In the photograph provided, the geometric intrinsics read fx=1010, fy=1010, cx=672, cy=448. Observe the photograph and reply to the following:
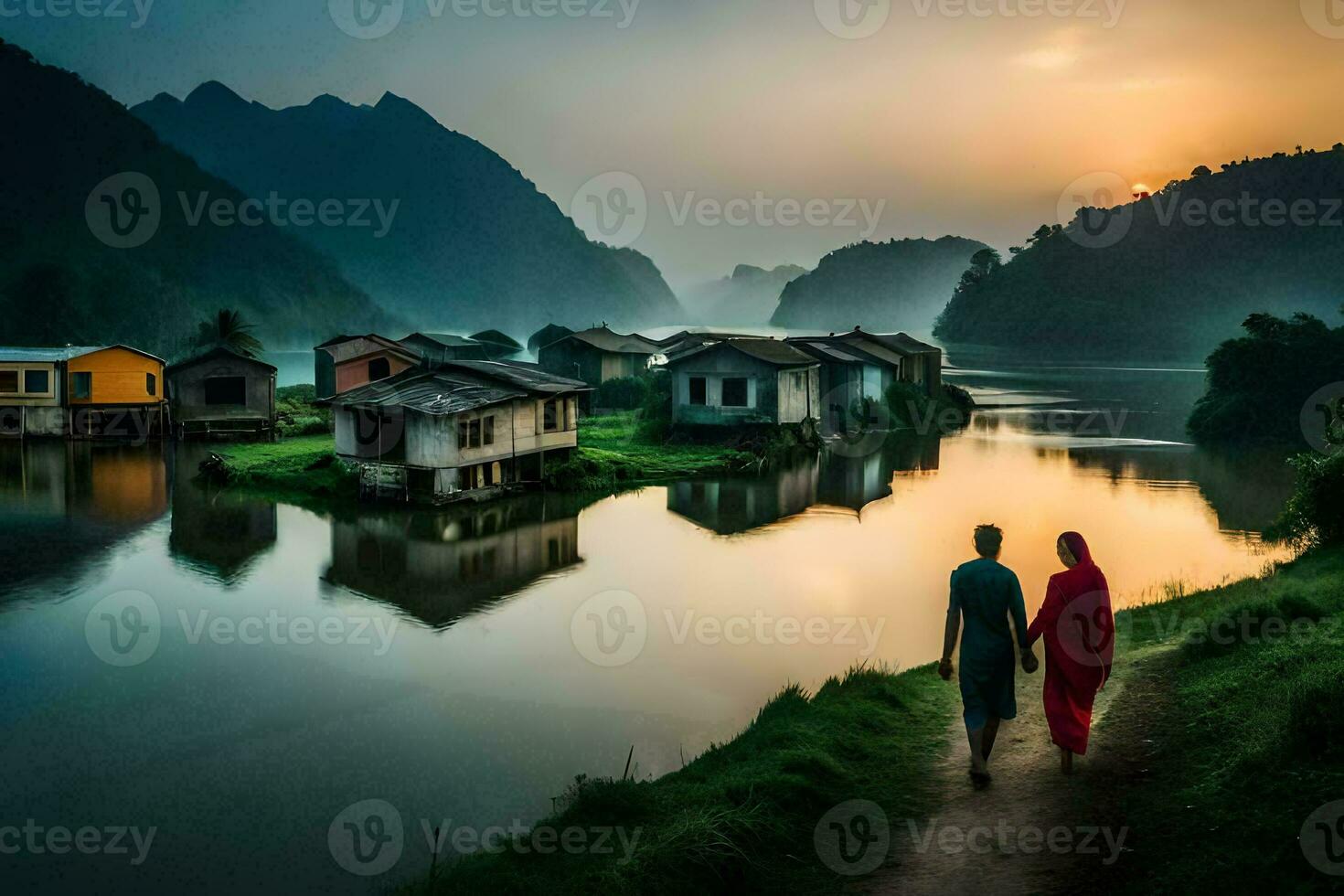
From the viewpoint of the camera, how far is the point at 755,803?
859 cm

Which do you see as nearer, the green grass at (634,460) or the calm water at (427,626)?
the calm water at (427,626)

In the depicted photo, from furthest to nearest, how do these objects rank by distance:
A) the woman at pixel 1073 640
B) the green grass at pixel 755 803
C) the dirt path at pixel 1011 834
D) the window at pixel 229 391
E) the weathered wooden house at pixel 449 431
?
the window at pixel 229 391 → the weathered wooden house at pixel 449 431 → the woman at pixel 1073 640 → the green grass at pixel 755 803 → the dirt path at pixel 1011 834

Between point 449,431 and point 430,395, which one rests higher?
point 430,395

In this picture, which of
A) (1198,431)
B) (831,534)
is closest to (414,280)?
(1198,431)

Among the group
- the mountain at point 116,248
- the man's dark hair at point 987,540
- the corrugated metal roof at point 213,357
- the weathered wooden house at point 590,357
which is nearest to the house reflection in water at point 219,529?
the corrugated metal roof at point 213,357

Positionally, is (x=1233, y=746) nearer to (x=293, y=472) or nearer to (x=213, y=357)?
(x=293, y=472)

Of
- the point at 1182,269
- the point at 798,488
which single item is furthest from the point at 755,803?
the point at 1182,269

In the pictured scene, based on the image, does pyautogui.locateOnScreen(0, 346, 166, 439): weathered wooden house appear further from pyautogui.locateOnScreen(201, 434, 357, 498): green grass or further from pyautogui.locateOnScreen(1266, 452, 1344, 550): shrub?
pyautogui.locateOnScreen(1266, 452, 1344, 550): shrub

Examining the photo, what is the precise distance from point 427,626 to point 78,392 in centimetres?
3107

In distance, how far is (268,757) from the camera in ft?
37.7

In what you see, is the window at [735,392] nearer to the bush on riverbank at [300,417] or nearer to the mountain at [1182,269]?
the bush on riverbank at [300,417]

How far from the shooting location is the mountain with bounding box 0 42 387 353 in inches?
3307

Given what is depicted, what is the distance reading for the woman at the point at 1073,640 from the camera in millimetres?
7832

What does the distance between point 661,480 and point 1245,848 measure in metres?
25.8
